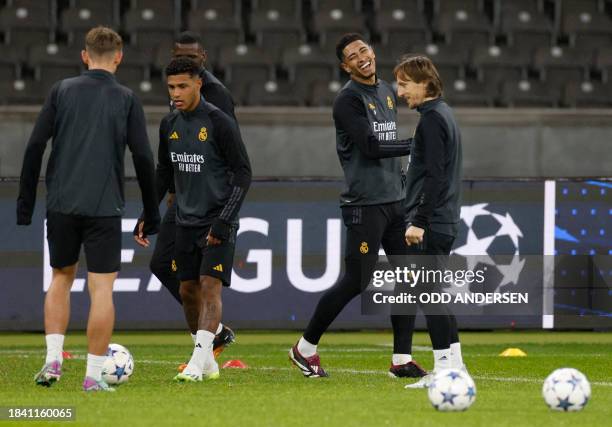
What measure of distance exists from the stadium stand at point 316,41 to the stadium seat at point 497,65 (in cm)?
1

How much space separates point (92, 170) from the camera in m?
7.68

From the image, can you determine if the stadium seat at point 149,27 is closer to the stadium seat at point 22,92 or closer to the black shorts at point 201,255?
the stadium seat at point 22,92

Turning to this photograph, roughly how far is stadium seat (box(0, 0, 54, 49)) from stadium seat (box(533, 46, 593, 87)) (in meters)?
6.42

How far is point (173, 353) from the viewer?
1137 cm

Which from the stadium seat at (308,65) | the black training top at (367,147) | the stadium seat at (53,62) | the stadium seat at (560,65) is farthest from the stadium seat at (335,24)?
the black training top at (367,147)

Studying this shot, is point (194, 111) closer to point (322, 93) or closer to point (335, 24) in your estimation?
point (322, 93)

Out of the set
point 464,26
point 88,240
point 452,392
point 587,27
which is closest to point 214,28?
point 464,26

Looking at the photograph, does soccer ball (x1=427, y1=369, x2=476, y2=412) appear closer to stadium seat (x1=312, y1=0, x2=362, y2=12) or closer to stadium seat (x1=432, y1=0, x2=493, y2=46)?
stadium seat (x1=432, y1=0, x2=493, y2=46)

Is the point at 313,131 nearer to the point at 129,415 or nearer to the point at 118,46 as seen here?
the point at 118,46

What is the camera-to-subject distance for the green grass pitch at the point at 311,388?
6363mm

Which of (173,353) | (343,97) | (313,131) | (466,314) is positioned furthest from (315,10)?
(343,97)

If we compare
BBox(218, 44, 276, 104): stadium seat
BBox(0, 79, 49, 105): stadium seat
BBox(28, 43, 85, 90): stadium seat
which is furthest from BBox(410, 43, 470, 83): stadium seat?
BBox(0, 79, 49, 105): stadium seat

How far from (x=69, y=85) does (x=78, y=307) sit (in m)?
5.43

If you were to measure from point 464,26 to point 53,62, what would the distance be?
18.1 feet
